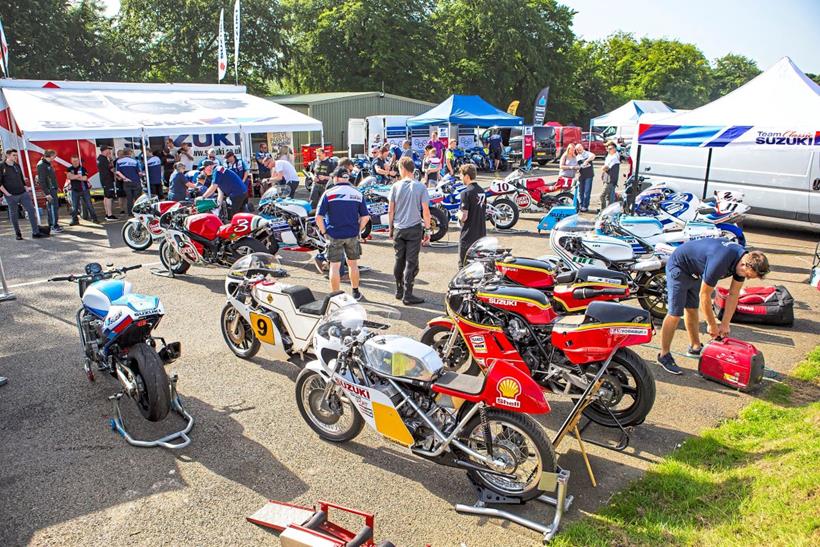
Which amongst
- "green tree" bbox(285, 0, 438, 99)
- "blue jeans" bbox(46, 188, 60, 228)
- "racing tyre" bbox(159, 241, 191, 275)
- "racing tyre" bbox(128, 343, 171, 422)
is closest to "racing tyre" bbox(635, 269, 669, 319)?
"racing tyre" bbox(128, 343, 171, 422)

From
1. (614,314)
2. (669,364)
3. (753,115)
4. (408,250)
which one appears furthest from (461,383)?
(753,115)

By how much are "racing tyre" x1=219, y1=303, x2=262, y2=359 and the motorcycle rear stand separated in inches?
46.7

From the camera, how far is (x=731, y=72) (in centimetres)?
8275

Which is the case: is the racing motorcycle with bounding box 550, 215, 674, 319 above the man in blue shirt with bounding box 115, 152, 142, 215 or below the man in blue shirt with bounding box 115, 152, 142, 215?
below

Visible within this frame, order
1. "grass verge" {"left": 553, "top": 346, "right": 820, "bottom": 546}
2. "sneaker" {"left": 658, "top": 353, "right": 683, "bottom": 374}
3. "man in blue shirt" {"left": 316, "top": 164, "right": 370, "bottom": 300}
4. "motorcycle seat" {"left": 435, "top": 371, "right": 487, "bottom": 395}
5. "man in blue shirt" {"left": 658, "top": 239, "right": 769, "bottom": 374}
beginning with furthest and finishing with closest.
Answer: "man in blue shirt" {"left": 316, "top": 164, "right": 370, "bottom": 300}, "sneaker" {"left": 658, "top": 353, "right": 683, "bottom": 374}, "man in blue shirt" {"left": 658, "top": 239, "right": 769, "bottom": 374}, "motorcycle seat" {"left": 435, "top": 371, "right": 487, "bottom": 395}, "grass verge" {"left": 553, "top": 346, "right": 820, "bottom": 546}

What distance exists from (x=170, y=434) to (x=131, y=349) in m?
0.75

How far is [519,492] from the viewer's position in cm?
373

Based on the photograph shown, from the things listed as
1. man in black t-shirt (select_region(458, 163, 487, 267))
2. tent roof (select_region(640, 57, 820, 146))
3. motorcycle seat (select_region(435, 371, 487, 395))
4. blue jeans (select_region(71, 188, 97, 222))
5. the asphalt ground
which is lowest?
the asphalt ground

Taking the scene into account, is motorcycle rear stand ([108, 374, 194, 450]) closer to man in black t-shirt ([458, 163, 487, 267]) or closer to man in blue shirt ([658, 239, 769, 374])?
man in black t-shirt ([458, 163, 487, 267])

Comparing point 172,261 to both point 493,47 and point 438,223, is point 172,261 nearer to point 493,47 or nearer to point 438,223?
point 438,223

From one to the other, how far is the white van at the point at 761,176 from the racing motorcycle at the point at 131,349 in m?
9.39

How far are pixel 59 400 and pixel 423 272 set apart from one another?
17.9 feet

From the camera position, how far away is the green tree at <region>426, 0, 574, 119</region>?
39.9 metres

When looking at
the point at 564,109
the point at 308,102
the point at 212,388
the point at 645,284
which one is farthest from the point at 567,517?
the point at 564,109
